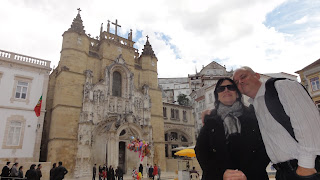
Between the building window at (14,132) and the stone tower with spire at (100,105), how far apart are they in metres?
2.73

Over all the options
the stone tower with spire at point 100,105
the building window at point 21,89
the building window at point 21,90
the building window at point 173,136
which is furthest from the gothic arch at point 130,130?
the building window at point 173,136

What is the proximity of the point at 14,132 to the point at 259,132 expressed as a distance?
70.7 feet

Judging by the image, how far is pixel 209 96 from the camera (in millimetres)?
32406

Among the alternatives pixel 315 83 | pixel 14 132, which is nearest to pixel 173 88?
pixel 315 83

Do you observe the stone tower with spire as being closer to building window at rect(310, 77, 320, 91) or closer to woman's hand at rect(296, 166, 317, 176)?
building window at rect(310, 77, 320, 91)

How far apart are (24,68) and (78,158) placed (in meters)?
9.94

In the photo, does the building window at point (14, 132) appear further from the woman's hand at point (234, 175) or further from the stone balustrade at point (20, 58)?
the woman's hand at point (234, 175)

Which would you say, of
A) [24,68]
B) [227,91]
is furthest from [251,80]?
[24,68]

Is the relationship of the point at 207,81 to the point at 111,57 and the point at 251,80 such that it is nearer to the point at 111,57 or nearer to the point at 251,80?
the point at 111,57

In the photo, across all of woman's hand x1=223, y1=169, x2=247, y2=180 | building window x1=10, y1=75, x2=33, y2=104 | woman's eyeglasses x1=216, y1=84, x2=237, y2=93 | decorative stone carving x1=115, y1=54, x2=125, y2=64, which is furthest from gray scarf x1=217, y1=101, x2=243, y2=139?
decorative stone carving x1=115, y1=54, x2=125, y2=64

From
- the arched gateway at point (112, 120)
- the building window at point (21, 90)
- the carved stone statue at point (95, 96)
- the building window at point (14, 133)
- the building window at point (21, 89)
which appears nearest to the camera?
the building window at point (14, 133)

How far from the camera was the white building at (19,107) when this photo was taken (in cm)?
1828

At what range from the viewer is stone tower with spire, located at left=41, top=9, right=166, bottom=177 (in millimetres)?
21109

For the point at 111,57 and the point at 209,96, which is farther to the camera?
the point at 209,96
